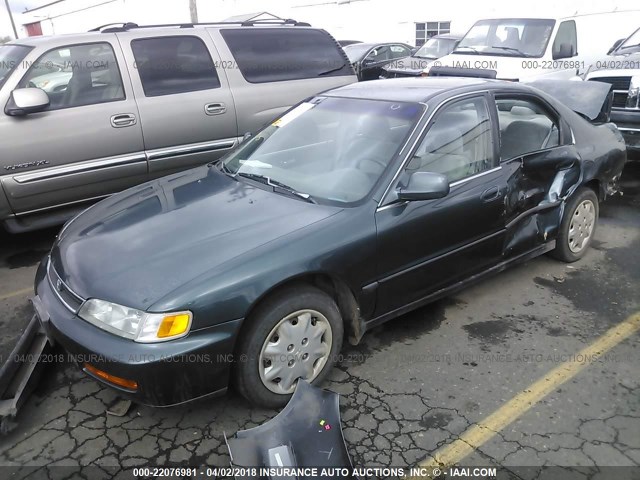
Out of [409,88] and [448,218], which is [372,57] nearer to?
[409,88]

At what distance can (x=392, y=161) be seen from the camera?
10.0 feet

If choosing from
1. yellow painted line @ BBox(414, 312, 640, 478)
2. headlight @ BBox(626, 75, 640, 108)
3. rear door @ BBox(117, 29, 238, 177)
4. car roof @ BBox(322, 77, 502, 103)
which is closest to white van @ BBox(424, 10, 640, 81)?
headlight @ BBox(626, 75, 640, 108)

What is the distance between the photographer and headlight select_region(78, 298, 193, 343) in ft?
7.66

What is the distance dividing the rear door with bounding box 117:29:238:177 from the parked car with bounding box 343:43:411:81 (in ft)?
25.8

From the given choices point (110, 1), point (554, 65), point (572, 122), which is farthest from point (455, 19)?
point (110, 1)

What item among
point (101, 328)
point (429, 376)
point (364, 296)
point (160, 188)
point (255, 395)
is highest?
point (160, 188)

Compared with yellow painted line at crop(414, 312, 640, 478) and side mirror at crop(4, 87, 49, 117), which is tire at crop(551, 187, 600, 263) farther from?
side mirror at crop(4, 87, 49, 117)

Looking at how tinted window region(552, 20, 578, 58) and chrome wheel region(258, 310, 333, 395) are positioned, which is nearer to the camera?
chrome wheel region(258, 310, 333, 395)

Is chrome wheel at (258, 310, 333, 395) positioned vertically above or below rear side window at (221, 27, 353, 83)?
below

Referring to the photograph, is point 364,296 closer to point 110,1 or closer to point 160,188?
point 160,188

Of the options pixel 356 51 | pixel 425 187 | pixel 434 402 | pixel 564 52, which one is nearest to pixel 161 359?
pixel 434 402

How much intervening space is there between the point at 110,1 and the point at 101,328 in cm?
3998

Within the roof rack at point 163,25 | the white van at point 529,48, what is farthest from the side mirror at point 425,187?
the white van at point 529,48

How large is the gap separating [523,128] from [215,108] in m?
2.95
